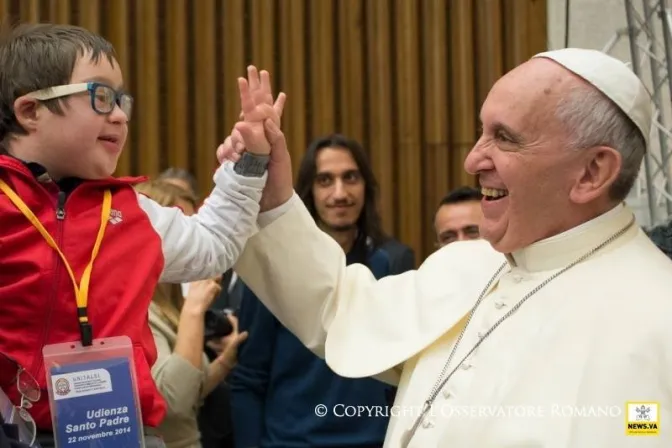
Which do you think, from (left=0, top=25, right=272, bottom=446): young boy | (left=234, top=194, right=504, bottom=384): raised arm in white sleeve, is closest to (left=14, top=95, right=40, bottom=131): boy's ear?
(left=0, top=25, right=272, bottom=446): young boy

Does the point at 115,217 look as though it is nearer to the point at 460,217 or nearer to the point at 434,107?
the point at 460,217

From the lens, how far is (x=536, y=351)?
172 cm

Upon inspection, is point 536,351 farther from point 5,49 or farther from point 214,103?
point 214,103

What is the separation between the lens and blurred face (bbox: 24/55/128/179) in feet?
5.46

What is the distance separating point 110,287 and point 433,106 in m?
3.40

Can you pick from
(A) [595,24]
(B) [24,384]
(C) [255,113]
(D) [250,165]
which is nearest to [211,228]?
Result: (D) [250,165]

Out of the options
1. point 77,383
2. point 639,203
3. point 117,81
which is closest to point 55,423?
point 77,383

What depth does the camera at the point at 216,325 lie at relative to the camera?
316cm

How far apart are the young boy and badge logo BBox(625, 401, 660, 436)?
2.69ft

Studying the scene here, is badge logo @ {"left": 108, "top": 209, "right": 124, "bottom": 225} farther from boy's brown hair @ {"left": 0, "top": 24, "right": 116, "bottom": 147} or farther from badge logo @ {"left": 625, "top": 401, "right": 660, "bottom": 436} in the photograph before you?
badge logo @ {"left": 625, "top": 401, "right": 660, "bottom": 436}

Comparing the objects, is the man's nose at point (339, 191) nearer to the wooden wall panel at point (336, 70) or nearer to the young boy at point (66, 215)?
the young boy at point (66, 215)

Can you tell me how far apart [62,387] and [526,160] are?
0.93 m

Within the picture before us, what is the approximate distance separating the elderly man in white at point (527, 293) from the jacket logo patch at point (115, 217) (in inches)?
12.0

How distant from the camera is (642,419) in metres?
1.56
